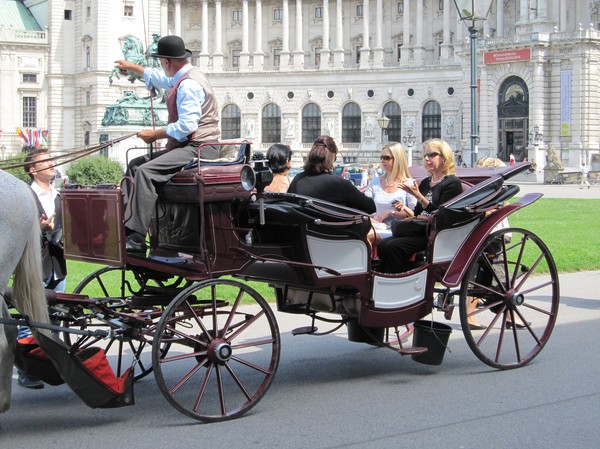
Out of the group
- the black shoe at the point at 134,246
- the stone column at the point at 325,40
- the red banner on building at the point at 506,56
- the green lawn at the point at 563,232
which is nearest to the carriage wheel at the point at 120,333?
the black shoe at the point at 134,246

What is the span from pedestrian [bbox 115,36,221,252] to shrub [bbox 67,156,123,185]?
26856 mm

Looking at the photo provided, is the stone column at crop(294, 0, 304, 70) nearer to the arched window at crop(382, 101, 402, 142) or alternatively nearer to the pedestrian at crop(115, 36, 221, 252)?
the arched window at crop(382, 101, 402, 142)

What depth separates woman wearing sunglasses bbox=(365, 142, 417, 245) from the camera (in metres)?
8.73

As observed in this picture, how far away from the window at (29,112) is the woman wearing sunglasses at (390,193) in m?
79.8

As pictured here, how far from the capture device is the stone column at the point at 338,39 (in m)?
82.1

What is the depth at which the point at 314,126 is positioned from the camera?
82.1m

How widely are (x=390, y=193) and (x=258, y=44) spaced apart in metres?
77.5

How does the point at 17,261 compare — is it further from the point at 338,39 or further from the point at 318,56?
the point at 318,56

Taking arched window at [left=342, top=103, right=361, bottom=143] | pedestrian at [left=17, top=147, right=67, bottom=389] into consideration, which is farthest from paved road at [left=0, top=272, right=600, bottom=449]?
arched window at [left=342, top=103, right=361, bottom=143]

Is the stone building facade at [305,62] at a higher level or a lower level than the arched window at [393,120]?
higher

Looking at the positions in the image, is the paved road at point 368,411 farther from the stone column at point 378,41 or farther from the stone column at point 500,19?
the stone column at point 378,41

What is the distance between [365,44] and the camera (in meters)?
81.3

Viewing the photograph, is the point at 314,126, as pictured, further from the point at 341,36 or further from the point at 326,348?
the point at 326,348

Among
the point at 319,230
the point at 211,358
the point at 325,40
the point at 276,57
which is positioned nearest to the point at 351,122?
the point at 325,40
